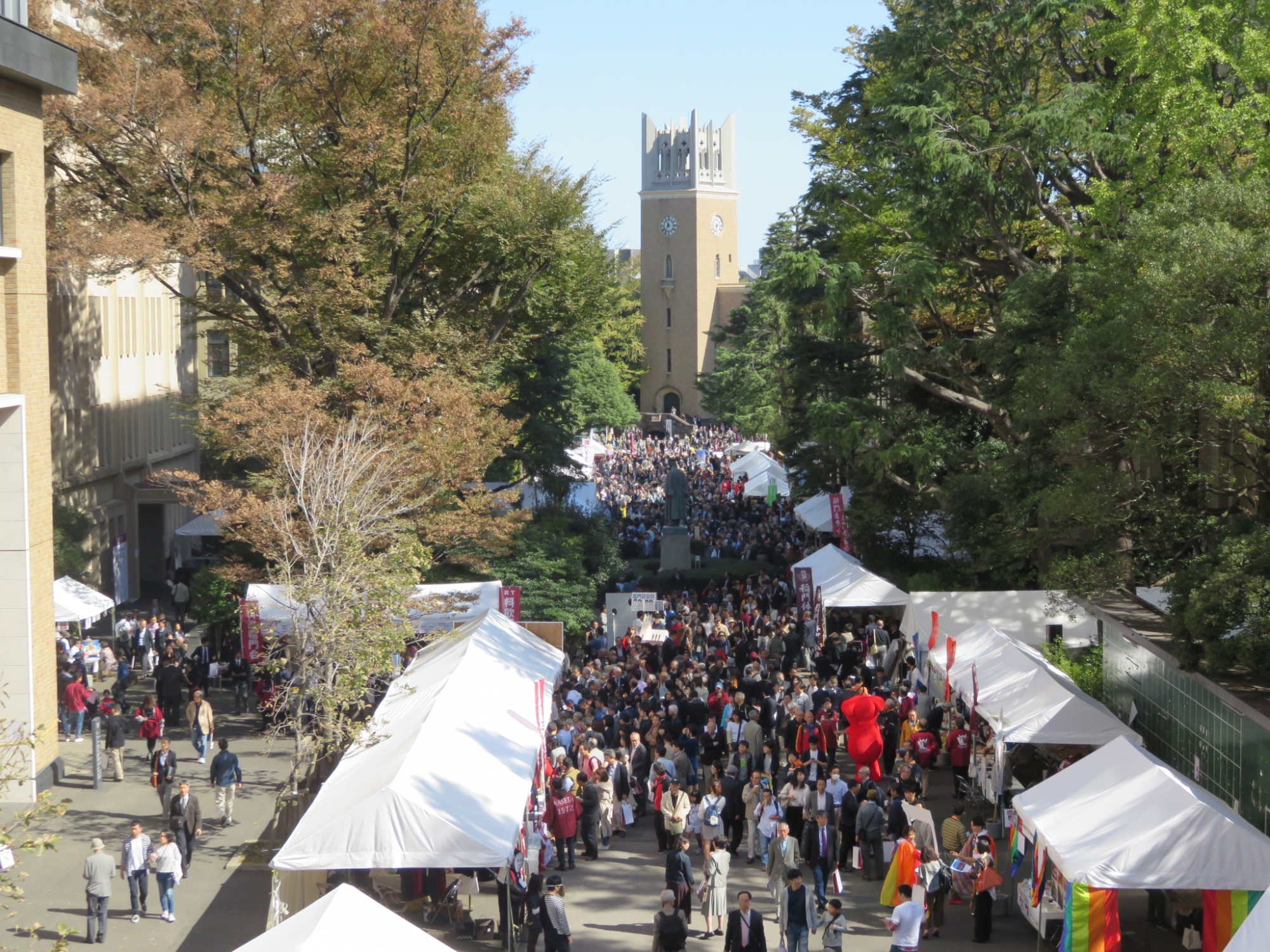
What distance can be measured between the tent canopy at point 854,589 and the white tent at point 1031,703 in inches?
223

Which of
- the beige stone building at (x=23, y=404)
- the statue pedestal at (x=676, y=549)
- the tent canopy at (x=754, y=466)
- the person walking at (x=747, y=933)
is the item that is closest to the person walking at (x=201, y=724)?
the beige stone building at (x=23, y=404)

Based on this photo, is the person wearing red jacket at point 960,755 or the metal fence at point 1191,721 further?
the person wearing red jacket at point 960,755

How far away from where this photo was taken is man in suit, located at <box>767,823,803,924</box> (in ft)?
36.3

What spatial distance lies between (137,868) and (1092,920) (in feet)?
29.0

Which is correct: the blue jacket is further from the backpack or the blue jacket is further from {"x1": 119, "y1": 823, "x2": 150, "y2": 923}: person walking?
the backpack

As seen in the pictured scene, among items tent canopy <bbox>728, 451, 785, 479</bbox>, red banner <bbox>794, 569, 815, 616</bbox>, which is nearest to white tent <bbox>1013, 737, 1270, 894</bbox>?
red banner <bbox>794, 569, 815, 616</bbox>

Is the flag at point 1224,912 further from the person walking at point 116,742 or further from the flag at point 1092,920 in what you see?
the person walking at point 116,742

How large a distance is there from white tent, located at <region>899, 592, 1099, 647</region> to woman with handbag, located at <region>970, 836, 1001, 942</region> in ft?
26.2

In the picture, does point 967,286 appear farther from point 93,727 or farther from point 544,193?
point 93,727

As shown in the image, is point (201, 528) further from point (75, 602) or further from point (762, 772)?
point (762, 772)

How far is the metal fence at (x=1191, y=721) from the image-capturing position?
1196cm

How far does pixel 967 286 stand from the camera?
86.4ft

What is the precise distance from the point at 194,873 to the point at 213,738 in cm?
586

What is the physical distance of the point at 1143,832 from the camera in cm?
994
